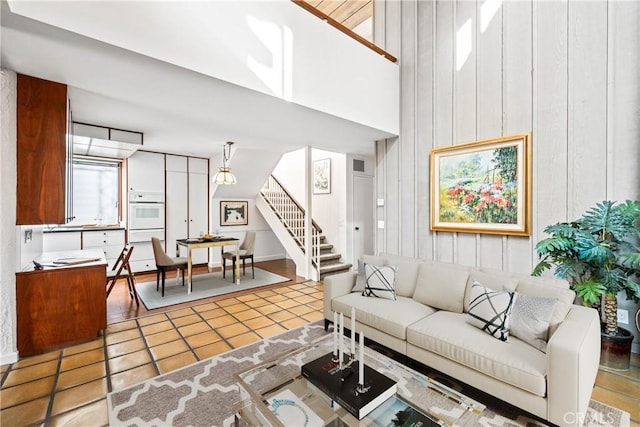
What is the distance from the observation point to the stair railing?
5.95 metres

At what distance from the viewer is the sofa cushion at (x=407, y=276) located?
10.1 ft

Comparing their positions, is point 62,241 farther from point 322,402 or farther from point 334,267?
point 322,402

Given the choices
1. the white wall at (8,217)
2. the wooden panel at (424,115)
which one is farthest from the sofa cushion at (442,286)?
the white wall at (8,217)

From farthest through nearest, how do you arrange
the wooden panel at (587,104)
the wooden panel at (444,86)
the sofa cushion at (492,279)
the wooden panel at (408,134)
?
1. the wooden panel at (408,134)
2. the wooden panel at (444,86)
3. the wooden panel at (587,104)
4. the sofa cushion at (492,279)

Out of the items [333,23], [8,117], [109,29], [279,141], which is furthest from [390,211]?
[8,117]

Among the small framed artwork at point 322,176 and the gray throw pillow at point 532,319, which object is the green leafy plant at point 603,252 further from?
the small framed artwork at point 322,176

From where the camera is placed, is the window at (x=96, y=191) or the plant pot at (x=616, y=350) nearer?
the plant pot at (x=616, y=350)

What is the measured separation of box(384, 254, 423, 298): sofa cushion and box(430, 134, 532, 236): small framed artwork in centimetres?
87

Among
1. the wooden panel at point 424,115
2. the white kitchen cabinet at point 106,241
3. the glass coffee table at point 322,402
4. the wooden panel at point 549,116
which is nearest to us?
the glass coffee table at point 322,402

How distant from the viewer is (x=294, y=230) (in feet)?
21.3

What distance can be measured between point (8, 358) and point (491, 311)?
13.7 feet

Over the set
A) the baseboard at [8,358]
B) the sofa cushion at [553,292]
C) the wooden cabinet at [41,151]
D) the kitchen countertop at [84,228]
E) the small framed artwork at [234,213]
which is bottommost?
the baseboard at [8,358]

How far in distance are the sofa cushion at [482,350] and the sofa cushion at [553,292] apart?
290 millimetres

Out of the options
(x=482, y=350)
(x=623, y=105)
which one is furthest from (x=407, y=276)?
(x=623, y=105)
